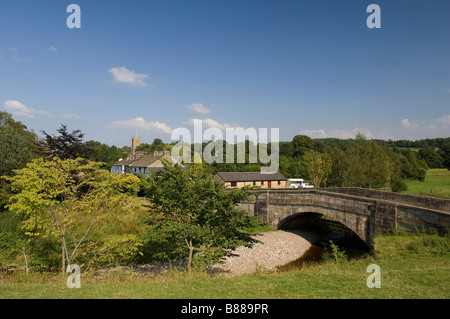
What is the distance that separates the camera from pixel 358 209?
60.6 ft

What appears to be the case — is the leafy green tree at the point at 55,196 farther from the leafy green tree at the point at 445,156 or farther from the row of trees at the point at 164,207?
the leafy green tree at the point at 445,156

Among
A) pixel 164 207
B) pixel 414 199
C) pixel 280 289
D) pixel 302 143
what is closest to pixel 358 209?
pixel 414 199

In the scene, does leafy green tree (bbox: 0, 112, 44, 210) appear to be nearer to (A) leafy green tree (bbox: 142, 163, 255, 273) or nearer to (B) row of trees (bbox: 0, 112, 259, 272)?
(B) row of trees (bbox: 0, 112, 259, 272)

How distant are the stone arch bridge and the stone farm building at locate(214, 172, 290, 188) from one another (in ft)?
56.2

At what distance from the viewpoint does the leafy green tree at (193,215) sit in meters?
12.0

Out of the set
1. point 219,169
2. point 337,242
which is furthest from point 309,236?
point 219,169

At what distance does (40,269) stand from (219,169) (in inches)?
1819

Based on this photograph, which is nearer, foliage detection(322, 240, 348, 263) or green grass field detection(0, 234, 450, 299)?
green grass field detection(0, 234, 450, 299)

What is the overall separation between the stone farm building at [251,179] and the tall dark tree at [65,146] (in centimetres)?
2214

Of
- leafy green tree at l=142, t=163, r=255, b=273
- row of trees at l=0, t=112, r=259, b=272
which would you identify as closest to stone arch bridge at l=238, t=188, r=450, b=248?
leafy green tree at l=142, t=163, r=255, b=273

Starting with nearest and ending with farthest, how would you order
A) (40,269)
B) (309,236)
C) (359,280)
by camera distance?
(359,280) < (40,269) < (309,236)

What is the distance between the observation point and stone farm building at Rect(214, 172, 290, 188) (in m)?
44.9
